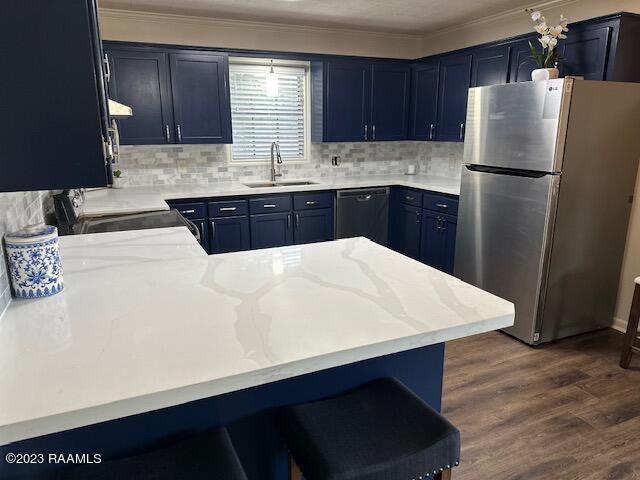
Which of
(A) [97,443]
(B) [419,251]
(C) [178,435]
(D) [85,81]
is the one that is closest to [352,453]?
(C) [178,435]

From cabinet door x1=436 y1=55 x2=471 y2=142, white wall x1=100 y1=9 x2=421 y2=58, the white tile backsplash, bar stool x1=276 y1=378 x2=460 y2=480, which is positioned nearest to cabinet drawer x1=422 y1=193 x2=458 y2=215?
cabinet door x1=436 y1=55 x2=471 y2=142

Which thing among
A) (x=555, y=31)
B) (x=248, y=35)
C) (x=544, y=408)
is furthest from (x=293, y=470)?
(x=248, y=35)

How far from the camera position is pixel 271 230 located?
4203 millimetres

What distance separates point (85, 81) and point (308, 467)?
3.35 ft

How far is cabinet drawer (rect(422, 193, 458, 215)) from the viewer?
13.0 feet

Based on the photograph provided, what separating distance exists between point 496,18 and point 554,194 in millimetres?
2109

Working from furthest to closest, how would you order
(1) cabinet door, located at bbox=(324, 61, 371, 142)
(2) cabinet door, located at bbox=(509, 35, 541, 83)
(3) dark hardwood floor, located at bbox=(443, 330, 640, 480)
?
(1) cabinet door, located at bbox=(324, 61, 371, 142) < (2) cabinet door, located at bbox=(509, 35, 541, 83) < (3) dark hardwood floor, located at bbox=(443, 330, 640, 480)

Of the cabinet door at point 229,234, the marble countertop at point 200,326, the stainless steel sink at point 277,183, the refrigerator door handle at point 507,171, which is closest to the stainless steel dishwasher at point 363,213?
the stainless steel sink at point 277,183

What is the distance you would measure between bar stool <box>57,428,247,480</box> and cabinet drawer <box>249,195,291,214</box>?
125 inches

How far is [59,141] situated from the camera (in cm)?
103

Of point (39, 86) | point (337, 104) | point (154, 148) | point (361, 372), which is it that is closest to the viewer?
point (39, 86)

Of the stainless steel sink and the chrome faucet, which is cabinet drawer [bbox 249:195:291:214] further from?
the chrome faucet

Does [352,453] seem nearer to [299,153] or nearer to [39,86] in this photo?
[39,86]

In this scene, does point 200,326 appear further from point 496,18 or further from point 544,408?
point 496,18
